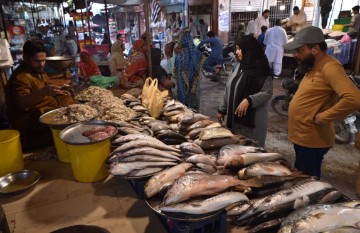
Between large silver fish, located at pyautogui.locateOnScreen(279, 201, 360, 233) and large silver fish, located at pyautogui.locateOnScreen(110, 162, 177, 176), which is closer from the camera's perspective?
large silver fish, located at pyautogui.locateOnScreen(279, 201, 360, 233)

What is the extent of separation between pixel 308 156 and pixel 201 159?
169cm

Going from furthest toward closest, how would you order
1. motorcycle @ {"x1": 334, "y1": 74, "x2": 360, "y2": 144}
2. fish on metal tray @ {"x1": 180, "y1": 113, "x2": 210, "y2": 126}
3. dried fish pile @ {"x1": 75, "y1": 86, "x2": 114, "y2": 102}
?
motorcycle @ {"x1": 334, "y1": 74, "x2": 360, "y2": 144}
dried fish pile @ {"x1": 75, "y1": 86, "x2": 114, "y2": 102}
fish on metal tray @ {"x1": 180, "y1": 113, "x2": 210, "y2": 126}

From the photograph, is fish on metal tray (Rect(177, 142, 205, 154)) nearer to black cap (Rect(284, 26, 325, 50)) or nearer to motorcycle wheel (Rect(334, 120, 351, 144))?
black cap (Rect(284, 26, 325, 50))

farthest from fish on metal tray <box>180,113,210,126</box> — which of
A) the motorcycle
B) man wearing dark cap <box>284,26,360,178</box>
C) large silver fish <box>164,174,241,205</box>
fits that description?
the motorcycle

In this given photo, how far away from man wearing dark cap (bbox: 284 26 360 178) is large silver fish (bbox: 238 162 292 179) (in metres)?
1.13

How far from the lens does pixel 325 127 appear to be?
9.47 feet

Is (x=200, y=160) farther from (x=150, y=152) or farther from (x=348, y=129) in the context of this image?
(x=348, y=129)

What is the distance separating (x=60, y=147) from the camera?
2.75 m

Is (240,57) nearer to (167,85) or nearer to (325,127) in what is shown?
(325,127)

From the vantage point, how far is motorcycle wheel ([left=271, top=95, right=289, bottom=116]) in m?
7.54

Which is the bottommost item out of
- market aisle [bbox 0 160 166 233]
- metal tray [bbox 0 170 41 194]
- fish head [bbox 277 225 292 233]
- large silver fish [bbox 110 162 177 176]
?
market aisle [bbox 0 160 166 233]

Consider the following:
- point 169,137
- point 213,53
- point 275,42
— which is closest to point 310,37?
point 169,137

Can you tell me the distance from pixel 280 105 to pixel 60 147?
6908mm

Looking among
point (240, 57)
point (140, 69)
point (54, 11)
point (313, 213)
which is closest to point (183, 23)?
point (54, 11)
